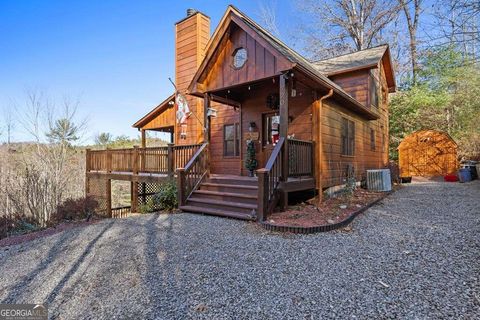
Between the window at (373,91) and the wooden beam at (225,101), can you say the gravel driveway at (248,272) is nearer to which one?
the wooden beam at (225,101)

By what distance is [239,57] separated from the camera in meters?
7.50

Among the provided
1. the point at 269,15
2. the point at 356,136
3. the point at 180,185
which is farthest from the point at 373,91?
the point at 269,15

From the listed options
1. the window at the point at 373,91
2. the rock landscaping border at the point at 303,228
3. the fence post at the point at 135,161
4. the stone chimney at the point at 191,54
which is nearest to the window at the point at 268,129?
the stone chimney at the point at 191,54

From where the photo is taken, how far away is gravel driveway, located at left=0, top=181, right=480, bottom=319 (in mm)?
2449

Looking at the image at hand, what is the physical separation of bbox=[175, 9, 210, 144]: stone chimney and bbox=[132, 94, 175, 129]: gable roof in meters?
0.79

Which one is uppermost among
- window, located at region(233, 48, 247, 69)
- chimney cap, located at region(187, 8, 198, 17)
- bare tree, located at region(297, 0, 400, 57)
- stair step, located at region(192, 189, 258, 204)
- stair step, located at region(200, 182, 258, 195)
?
bare tree, located at region(297, 0, 400, 57)

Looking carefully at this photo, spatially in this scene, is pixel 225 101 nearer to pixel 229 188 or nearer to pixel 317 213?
pixel 229 188

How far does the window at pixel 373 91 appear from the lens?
36.5 feet

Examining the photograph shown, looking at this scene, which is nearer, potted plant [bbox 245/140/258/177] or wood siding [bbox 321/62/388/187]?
wood siding [bbox 321/62/388/187]

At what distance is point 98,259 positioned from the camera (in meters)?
3.76

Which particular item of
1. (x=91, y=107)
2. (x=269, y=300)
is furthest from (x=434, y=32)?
(x=91, y=107)

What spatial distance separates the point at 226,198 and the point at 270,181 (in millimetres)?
1360

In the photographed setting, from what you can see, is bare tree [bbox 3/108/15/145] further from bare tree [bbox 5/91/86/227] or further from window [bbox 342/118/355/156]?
window [bbox 342/118/355/156]

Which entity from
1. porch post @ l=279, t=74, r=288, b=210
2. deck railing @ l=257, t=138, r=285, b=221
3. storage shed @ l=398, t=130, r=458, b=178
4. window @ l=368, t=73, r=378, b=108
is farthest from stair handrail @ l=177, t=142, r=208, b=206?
storage shed @ l=398, t=130, r=458, b=178
